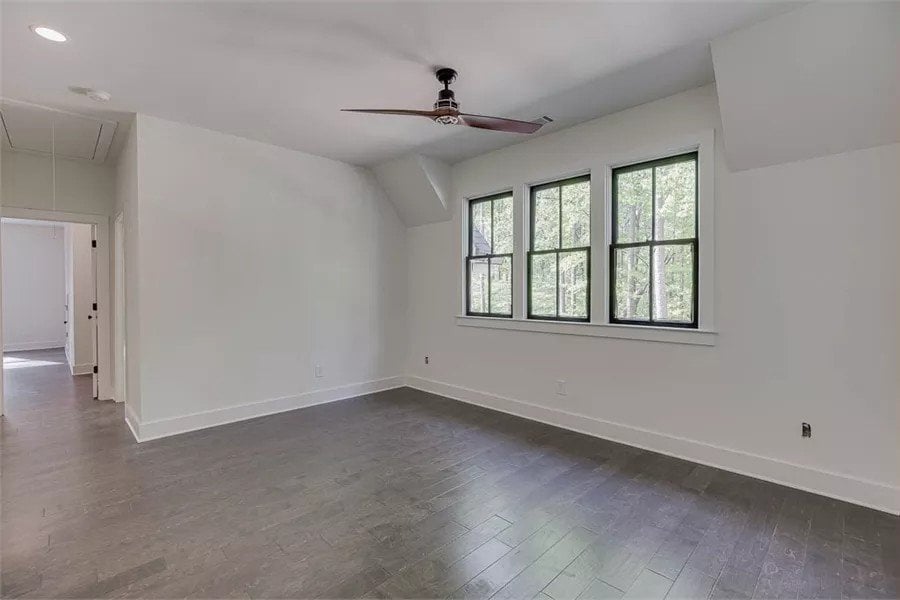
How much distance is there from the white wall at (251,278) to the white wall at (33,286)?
23.6 ft

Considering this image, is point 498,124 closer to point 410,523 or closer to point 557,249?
point 557,249

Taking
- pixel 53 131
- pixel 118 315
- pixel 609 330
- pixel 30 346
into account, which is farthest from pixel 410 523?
pixel 30 346

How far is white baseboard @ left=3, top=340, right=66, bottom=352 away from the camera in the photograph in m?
8.66

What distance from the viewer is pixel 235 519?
2.41 metres

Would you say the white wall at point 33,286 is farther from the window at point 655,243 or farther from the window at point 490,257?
the window at point 655,243

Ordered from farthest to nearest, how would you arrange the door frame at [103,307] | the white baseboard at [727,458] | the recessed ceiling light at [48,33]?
the door frame at [103,307] < the white baseboard at [727,458] < the recessed ceiling light at [48,33]

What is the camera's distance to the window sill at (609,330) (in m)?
3.20

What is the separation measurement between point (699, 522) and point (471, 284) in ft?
10.9

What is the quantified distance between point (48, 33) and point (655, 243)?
170 inches

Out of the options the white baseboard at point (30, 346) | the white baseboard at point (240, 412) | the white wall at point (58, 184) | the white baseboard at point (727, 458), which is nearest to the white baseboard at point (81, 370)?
the white wall at point (58, 184)

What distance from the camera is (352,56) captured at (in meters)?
2.72

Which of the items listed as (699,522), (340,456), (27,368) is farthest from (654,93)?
(27,368)

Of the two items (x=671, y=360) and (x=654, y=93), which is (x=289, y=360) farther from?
(x=654, y=93)

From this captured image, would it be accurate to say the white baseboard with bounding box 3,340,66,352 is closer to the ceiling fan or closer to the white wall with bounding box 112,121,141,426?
the white wall with bounding box 112,121,141,426
